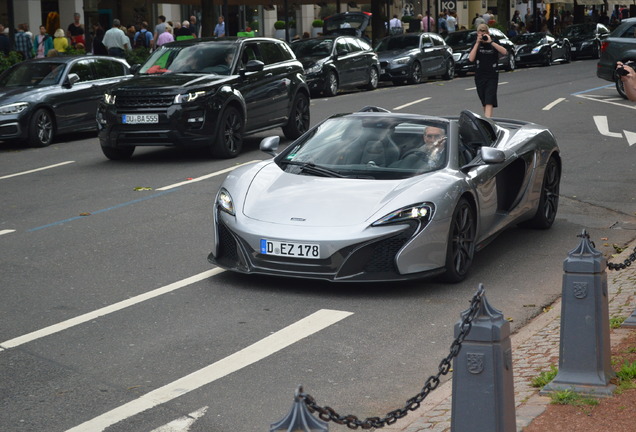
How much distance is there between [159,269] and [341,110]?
14.5 metres

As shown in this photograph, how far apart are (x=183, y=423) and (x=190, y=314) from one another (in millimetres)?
2164

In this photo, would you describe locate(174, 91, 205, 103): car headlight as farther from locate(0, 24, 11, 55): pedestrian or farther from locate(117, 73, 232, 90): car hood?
locate(0, 24, 11, 55): pedestrian

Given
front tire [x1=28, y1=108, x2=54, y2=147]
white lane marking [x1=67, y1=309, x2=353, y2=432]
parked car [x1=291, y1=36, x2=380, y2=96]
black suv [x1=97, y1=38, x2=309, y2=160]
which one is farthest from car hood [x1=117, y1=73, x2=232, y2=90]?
parked car [x1=291, y1=36, x2=380, y2=96]

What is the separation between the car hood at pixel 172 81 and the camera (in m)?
15.6

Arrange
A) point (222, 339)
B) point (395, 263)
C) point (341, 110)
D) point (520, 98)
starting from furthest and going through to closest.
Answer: point (520, 98) < point (341, 110) < point (395, 263) < point (222, 339)

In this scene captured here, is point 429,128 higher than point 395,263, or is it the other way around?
point 429,128

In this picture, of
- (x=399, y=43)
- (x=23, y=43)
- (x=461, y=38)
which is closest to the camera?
(x=23, y=43)

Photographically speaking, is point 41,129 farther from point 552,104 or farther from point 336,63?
point 336,63

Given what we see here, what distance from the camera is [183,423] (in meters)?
5.30

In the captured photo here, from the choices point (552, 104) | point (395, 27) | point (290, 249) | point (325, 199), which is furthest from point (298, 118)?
point (395, 27)

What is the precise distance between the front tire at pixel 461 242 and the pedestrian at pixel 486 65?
9955mm

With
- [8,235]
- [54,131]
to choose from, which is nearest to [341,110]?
[54,131]

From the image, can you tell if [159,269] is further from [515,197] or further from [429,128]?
[515,197]

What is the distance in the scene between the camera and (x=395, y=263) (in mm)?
7730
